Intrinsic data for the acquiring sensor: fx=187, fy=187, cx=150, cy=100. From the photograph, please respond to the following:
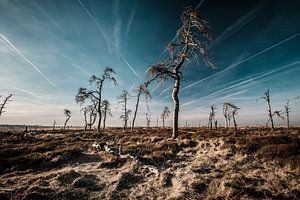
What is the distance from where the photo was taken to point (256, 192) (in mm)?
6539

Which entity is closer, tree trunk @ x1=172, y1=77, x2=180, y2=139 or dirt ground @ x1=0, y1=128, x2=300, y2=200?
dirt ground @ x1=0, y1=128, x2=300, y2=200

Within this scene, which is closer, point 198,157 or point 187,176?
point 187,176

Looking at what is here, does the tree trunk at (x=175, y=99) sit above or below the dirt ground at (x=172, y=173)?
above

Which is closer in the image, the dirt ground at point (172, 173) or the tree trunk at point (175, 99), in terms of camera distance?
the dirt ground at point (172, 173)

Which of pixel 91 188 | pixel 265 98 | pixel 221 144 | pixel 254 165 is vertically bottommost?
pixel 91 188

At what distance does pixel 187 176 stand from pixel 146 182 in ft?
5.98

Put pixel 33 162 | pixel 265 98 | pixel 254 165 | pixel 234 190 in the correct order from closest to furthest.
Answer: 1. pixel 234 190
2. pixel 254 165
3. pixel 33 162
4. pixel 265 98

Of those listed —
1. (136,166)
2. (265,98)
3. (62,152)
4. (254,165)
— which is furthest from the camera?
(265,98)

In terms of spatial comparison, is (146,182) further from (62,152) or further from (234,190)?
(62,152)

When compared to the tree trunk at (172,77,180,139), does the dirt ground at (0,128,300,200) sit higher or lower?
lower

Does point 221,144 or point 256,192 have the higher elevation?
point 221,144

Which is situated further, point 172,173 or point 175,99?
point 175,99

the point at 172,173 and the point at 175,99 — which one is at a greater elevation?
the point at 175,99

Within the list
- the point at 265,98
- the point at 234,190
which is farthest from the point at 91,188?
the point at 265,98
